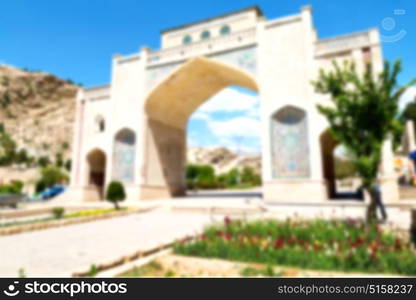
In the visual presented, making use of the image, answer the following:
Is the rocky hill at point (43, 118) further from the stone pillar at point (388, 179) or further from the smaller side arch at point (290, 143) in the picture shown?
the stone pillar at point (388, 179)

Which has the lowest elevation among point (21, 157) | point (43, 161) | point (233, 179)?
point (233, 179)

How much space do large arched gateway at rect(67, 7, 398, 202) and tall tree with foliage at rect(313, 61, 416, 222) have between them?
19.2 ft

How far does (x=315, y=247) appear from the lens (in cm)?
388

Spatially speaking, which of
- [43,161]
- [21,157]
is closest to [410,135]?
[43,161]

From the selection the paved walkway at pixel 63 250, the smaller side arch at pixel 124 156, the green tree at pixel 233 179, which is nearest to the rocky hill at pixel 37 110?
the green tree at pixel 233 179

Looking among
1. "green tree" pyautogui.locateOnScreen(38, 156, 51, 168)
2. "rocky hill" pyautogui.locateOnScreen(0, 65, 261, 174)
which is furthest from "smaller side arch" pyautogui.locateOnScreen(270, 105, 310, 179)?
"green tree" pyautogui.locateOnScreen(38, 156, 51, 168)

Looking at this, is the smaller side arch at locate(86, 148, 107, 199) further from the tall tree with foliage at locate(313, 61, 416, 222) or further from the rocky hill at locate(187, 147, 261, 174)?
the rocky hill at locate(187, 147, 261, 174)

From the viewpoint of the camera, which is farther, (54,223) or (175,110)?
(175,110)

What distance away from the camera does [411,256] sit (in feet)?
10.7

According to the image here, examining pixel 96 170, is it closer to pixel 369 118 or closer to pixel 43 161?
pixel 369 118

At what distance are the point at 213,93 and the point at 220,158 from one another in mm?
43871

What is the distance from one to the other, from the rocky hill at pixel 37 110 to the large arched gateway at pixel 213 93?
46.0 m

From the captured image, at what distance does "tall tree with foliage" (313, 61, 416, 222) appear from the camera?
574 centimetres

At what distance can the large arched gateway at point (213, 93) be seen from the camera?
42.4 feet
